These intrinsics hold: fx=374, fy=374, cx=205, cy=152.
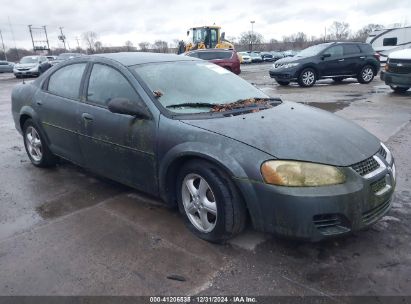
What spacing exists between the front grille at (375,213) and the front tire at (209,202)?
871 millimetres

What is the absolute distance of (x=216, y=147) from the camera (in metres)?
2.83

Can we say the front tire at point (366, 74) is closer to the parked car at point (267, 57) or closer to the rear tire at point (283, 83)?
the rear tire at point (283, 83)

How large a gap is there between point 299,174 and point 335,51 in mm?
13165

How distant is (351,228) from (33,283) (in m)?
2.27

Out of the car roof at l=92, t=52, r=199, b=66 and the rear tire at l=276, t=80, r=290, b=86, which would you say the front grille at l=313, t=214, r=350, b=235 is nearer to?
the car roof at l=92, t=52, r=199, b=66

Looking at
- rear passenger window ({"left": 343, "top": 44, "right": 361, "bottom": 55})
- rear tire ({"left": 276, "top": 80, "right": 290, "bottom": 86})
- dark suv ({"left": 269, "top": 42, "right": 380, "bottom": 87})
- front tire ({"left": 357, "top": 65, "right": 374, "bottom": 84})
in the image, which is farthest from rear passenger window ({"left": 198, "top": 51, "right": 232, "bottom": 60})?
front tire ({"left": 357, "top": 65, "right": 374, "bottom": 84})

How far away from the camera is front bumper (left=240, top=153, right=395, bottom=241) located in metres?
2.55

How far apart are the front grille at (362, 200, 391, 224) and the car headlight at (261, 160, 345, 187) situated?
13.8 inches

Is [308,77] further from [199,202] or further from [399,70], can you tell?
[199,202]

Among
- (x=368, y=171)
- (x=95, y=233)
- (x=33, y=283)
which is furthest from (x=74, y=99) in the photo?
(x=368, y=171)

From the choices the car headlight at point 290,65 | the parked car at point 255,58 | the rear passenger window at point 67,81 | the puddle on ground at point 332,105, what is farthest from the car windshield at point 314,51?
the parked car at point 255,58

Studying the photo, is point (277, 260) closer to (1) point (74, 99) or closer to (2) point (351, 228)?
(2) point (351, 228)

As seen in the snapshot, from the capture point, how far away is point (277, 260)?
2.80 meters

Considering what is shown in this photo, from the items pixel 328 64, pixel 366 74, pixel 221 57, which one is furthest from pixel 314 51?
pixel 221 57
